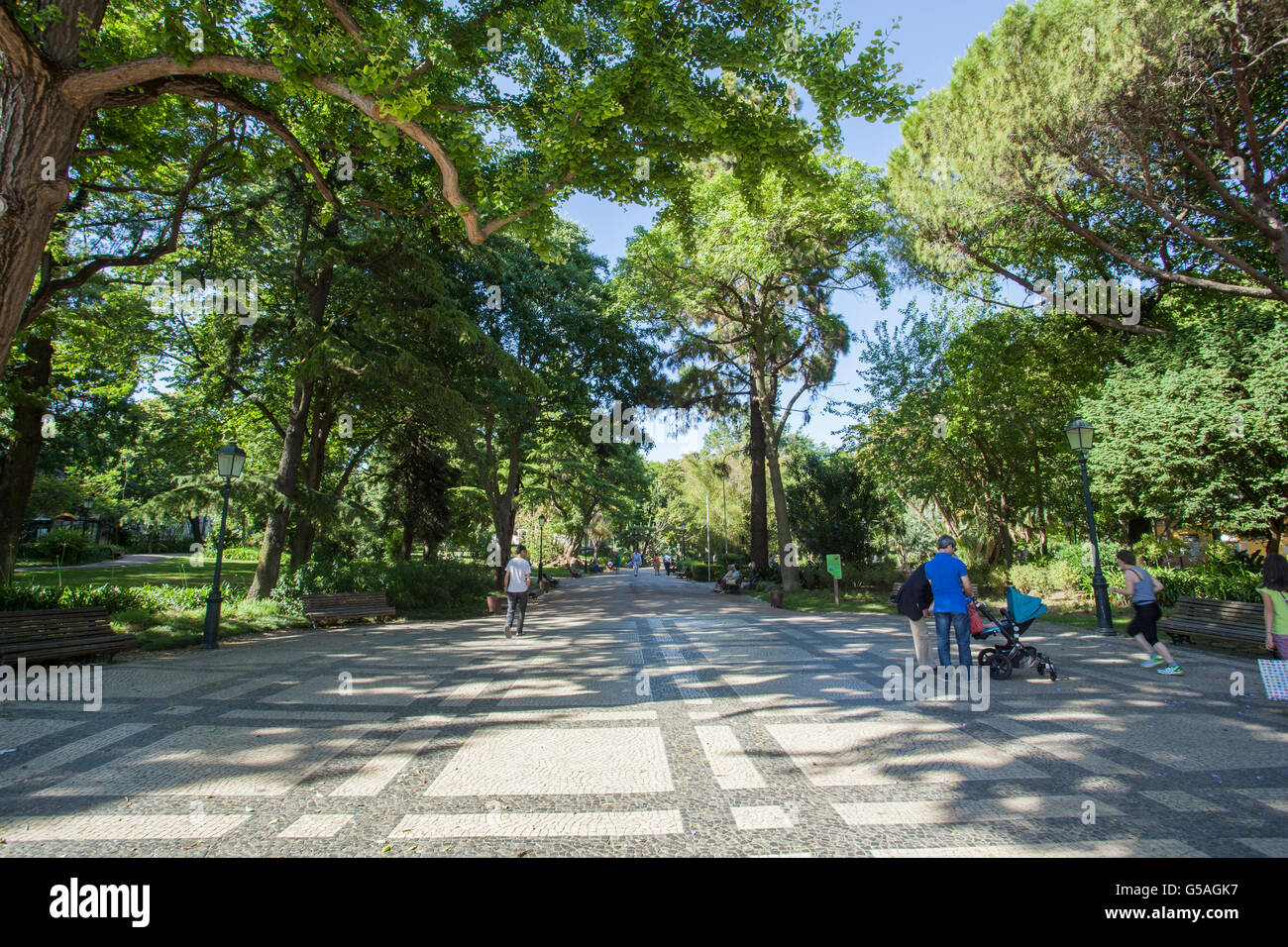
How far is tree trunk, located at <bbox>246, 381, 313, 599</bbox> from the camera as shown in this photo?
48.9ft

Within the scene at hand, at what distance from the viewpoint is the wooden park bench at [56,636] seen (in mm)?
7879

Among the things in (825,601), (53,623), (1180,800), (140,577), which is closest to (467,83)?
(53,623)

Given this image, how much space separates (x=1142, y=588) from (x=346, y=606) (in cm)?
1565

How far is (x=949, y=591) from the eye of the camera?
7.29m

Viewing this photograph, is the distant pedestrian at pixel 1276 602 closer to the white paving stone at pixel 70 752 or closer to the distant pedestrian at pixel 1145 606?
the distant pedestrian at pixel 1145 606

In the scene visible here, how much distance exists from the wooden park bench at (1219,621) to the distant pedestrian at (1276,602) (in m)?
2.86

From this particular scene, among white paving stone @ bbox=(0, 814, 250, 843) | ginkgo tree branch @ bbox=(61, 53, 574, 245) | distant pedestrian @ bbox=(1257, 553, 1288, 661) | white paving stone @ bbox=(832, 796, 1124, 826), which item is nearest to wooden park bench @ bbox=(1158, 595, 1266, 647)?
distant pedestrian @ bbox=(1257, 553, 1288, 661)

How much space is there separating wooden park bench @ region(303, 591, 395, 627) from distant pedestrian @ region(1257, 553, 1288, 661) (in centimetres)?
1607

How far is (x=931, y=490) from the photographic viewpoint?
24344 mm

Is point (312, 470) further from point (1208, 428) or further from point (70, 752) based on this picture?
point (1208, 428)

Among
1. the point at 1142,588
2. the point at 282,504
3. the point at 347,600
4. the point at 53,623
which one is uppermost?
the point at 282,504

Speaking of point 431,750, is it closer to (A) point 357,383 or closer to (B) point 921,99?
(A) point 357,383

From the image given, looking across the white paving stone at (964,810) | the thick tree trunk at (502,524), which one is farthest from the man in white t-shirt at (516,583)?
the thick tree trunk at (502,524)

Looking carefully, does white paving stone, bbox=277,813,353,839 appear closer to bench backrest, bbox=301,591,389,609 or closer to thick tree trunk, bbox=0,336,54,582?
bench backrest, bbox=301,591,389,609
